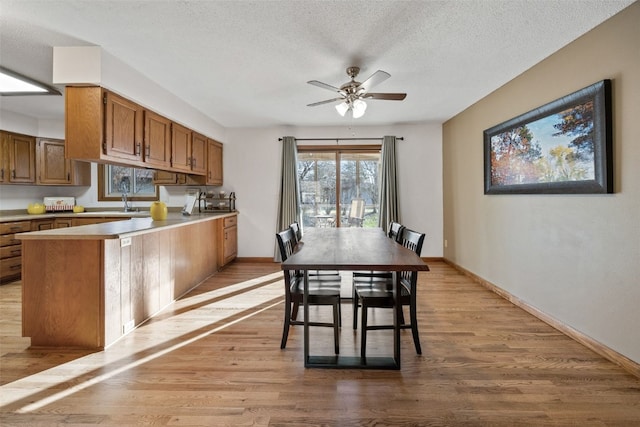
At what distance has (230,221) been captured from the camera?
17.5 ft

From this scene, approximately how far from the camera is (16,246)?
4297 millimetres

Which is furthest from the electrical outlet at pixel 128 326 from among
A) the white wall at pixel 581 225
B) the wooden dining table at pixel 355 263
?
the white wall at pixel 581 225

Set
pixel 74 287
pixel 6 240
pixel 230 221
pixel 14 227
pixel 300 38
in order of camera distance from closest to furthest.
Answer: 1. pixel 74 287
2. pixel 300 38
3. pixel 6 240
4. pixel 14 227
5. pixel 230 221

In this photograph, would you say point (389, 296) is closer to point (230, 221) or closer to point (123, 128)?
point (123, 128)

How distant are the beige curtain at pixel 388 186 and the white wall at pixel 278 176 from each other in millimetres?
189

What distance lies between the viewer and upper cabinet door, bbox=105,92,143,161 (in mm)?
2854

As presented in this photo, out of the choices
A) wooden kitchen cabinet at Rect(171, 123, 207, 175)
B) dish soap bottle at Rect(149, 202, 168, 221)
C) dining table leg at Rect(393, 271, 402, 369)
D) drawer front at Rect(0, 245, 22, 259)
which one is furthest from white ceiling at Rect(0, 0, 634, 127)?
drawer front at Rect(0, 245, 22, 259)

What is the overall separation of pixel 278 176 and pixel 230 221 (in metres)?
1.14

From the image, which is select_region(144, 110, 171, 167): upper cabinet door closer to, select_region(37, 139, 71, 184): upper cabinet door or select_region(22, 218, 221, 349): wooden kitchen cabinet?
select_region(22, 218, 221, 349): wooden kitchen cabinet

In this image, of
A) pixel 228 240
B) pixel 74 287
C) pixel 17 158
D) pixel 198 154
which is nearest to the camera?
pixel 74 287

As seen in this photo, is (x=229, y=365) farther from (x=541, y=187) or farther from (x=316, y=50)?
(x=541, y=187)

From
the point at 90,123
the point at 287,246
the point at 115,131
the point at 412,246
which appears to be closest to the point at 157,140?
the point at 115,131

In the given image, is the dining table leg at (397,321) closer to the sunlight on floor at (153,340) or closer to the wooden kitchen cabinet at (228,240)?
the sunlight on floor at (153,340)

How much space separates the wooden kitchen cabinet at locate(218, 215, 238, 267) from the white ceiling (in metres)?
2.09
